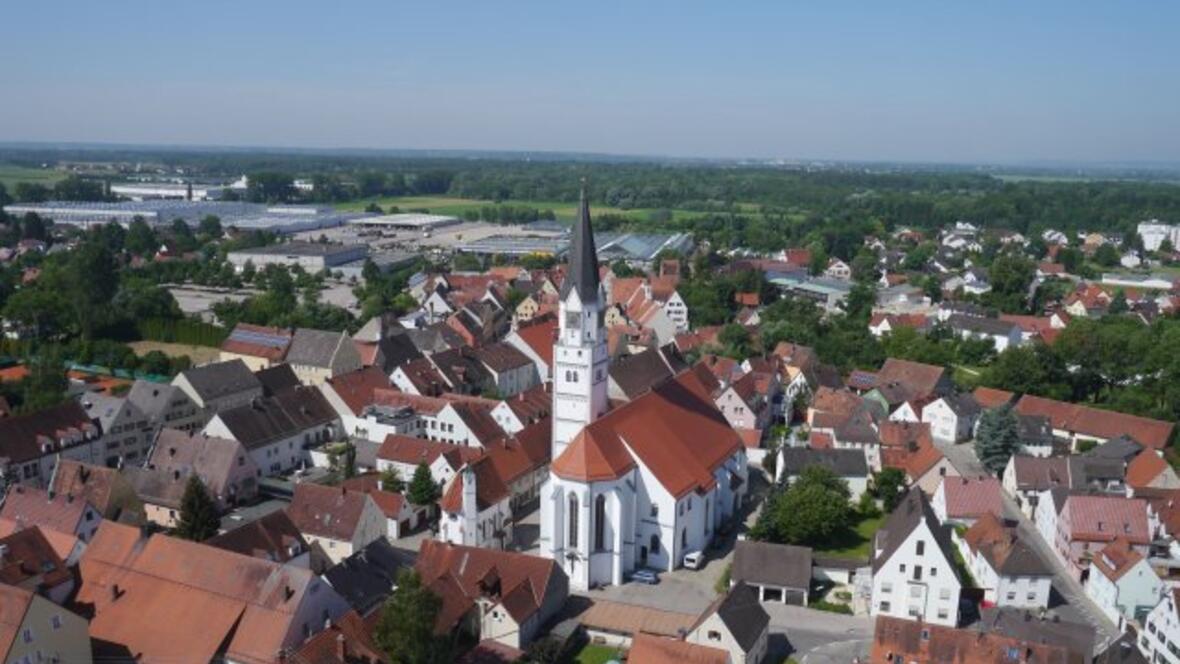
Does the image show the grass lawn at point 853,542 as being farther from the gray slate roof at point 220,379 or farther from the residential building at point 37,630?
the gray slate roof at point 220,379

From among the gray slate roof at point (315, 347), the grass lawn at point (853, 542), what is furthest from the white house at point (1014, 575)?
the gray slate roof at point (315, 347)

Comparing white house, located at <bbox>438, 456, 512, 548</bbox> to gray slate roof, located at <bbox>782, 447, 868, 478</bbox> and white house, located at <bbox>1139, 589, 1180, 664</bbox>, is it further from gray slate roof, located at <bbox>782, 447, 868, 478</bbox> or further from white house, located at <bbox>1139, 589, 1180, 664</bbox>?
white house, located at <bbox>1139, 589, 1180, 664</bbox>

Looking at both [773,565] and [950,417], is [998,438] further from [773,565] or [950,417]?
[773,565]

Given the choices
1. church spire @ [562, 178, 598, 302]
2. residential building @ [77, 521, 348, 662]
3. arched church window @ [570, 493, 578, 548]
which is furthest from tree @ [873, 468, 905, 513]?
residential building @ [77, 521, 348, 662]

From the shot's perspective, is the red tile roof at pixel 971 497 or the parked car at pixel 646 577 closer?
the parked car at pixel 646 577

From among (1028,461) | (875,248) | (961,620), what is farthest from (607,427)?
(875,248)

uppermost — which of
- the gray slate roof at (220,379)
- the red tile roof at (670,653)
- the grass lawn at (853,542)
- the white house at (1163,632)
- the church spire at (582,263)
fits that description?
the church spire at (582,263)
